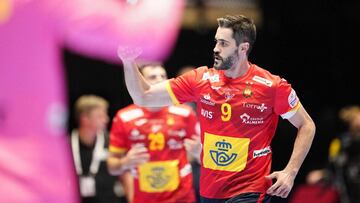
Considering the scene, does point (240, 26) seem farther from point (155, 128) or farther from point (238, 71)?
point (155, 128)

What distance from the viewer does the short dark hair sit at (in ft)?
15.9

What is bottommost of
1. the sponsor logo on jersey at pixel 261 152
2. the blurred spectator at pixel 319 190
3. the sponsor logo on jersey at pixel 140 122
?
the blurred spectator at pixel 319 190

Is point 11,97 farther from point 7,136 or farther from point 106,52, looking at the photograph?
point 106,52

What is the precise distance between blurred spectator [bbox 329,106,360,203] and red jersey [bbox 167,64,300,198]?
4.05m

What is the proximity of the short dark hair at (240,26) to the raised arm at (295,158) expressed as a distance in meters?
0.59

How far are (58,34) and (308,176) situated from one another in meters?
3.77

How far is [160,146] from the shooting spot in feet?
20.6

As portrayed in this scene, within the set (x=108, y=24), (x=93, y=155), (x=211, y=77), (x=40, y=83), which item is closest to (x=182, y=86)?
(x=211, y=77)

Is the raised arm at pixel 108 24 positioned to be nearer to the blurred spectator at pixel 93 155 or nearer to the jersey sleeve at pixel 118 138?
the blurred spectator at pixel 93 155

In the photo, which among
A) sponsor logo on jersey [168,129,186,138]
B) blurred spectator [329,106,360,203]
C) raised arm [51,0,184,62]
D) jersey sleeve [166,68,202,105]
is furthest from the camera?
raised arm [51,0,184,62]

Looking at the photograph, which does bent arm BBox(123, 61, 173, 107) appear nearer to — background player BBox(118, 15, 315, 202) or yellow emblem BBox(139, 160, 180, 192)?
background player BBox(118, 15, 315, 202)

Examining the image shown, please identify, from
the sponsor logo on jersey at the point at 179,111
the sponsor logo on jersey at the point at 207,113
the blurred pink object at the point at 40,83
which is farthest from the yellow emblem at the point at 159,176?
the blurred pink object at the point at 40,83

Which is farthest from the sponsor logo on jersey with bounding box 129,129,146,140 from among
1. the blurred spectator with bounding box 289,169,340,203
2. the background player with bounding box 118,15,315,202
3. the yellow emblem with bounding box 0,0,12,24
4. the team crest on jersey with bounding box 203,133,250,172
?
the yellow emblem with bounding box 0,0,12,24

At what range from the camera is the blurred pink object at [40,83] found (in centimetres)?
923
